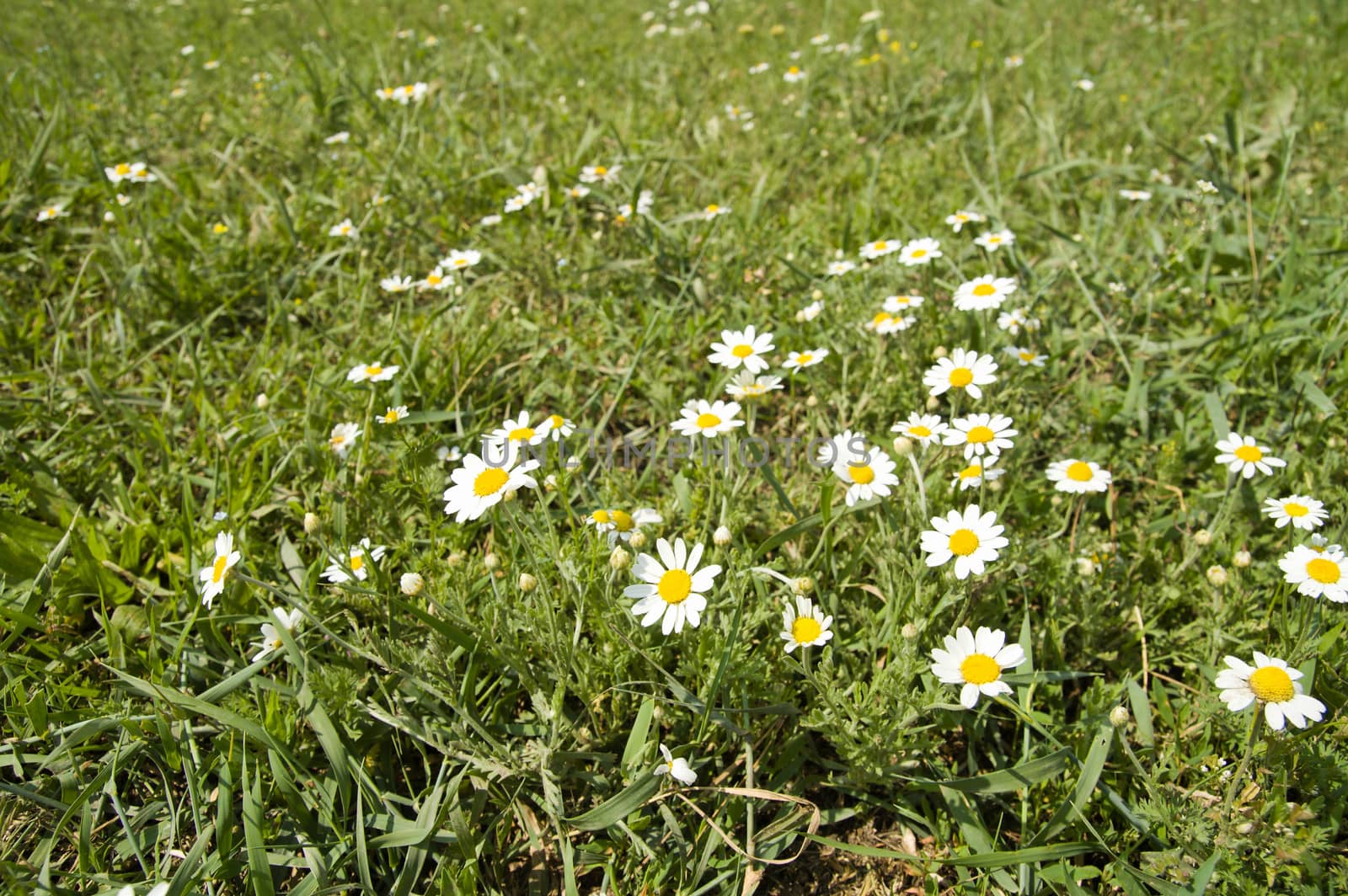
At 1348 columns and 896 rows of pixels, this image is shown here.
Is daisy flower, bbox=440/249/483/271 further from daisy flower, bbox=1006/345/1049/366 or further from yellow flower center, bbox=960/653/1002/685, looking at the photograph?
yellow flower center, bbox=960/653/1002/685

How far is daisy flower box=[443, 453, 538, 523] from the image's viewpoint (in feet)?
5.58

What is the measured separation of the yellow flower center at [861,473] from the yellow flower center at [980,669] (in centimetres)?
47

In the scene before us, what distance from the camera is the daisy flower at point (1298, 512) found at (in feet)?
6.07

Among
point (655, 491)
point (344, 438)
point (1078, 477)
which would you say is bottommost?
point (655, 491)

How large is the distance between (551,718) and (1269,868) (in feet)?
4.36

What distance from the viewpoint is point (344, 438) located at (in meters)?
2.34

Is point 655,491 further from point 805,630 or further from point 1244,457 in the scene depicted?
point 1244,457

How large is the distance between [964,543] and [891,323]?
98cm

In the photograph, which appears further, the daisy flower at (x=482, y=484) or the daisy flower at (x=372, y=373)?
the daisy flower at (x=372, y=373)

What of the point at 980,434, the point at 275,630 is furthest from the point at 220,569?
the point at 980,434

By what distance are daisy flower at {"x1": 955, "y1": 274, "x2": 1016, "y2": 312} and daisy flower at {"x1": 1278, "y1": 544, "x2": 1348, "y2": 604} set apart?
99cm

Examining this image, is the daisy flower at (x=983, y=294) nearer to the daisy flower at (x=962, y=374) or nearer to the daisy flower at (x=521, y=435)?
the daisy flower at (x=962, y=374)

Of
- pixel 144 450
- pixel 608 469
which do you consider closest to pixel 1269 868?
pixel 608 469

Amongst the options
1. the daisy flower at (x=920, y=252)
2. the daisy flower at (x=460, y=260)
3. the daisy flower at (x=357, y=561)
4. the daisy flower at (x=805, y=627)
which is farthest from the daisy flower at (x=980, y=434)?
the daisy flower at (x=460, y=260)
